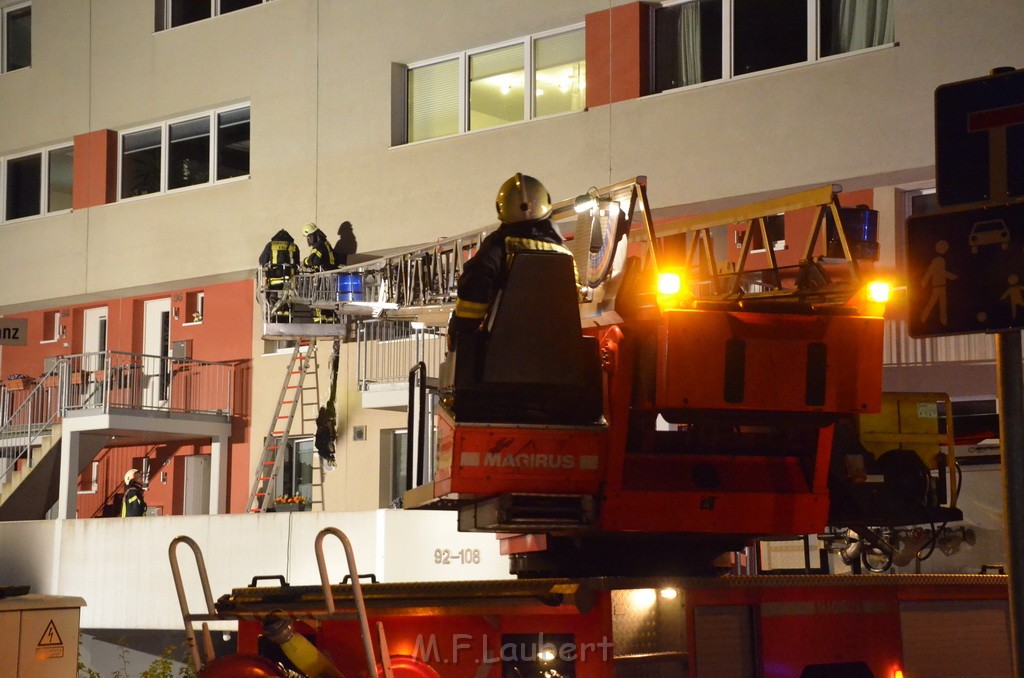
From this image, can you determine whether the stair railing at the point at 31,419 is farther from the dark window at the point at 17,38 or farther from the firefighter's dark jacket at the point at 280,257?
the dark window at the point at 17,38

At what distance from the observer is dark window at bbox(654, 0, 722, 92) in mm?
17562

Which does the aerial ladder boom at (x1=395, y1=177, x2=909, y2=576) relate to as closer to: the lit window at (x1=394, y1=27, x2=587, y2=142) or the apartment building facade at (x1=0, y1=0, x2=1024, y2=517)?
the apartment building facade at (x1=0, y1=0, x2=1024, y2=517)

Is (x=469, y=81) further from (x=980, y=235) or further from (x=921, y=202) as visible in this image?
(x=980, y=235)

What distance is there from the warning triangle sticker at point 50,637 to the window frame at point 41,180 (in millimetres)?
17838

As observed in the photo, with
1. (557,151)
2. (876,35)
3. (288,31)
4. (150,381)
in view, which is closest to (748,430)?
(876,35)

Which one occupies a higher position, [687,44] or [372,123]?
[687,44]

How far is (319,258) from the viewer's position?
2047 cm

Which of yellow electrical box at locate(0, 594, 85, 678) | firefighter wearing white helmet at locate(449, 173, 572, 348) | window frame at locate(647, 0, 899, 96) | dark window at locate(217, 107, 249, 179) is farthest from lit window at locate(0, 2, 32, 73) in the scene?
firefighter wearing white helmet at locate(449, 173, 572, 348)

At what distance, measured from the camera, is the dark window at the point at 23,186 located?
2734 cm

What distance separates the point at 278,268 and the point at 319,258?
833mm

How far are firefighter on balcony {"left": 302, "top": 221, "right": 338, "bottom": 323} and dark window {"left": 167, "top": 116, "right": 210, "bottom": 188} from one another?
13.8ft

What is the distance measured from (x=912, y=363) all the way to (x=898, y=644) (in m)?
8.89

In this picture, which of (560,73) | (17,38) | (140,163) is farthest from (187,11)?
(560,73)

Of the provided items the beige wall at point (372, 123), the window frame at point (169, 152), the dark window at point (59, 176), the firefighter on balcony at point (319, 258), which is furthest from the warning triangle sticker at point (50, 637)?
the dark window at point (59, 176)
